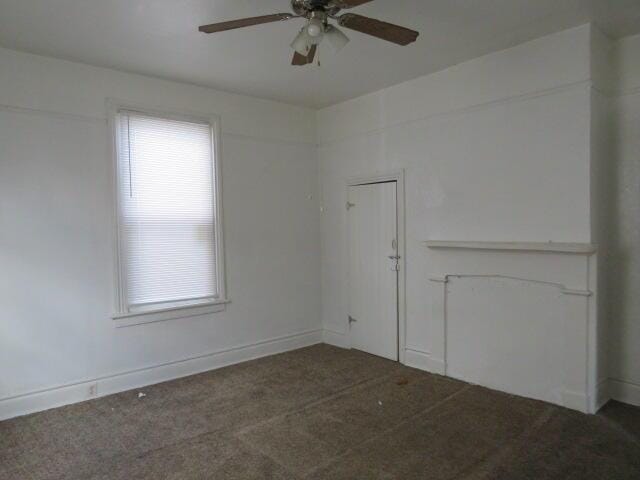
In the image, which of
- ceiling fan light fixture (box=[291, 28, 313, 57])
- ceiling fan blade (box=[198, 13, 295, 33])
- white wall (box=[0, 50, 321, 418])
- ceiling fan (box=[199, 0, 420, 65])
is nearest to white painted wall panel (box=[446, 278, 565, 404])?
white wall (box=[0, 50, 321, 418])

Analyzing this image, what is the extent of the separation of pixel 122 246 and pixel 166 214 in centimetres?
49

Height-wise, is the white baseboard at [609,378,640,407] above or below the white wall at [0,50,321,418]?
below

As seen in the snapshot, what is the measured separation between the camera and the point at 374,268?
15.5ft

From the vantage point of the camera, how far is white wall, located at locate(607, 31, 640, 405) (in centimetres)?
330

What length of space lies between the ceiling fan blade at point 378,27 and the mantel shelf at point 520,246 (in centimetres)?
184

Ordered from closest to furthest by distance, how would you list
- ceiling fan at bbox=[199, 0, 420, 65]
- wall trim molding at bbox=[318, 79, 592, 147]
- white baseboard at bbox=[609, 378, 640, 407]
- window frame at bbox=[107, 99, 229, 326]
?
ceiling fan at bbox=[199, 0, 420, 65] < wall trim molding at bbox=[318, 79, 592, 147] < white baseboard at bbox=[609, 378, 640, 407] < window frame at bbox=[107, 99, 229, 326]

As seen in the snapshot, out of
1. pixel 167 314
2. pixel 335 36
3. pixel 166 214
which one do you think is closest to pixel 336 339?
pixel 167 314

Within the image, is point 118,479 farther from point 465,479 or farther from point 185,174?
point 185,174

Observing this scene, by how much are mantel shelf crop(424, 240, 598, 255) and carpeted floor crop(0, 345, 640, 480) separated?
47.0 inches

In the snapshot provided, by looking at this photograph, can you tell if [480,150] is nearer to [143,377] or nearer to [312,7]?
[312,7]

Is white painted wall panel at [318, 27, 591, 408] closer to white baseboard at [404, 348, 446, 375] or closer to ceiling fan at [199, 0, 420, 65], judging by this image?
white baseboard at [404, 348, 446, 375]

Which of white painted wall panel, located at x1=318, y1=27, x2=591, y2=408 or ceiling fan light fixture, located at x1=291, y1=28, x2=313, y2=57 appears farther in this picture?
white painted wall panel, located at x1=318, y1=27, x2=591, y2=408

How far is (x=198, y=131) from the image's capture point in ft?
14.1

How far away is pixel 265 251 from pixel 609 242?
319cm
